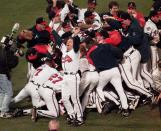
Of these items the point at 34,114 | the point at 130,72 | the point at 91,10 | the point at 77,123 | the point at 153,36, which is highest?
the point at 91,10

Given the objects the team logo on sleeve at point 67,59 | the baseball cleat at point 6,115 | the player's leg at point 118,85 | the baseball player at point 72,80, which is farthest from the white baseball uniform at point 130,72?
the baseball cleat at point 6,115

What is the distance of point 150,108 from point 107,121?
1078mm

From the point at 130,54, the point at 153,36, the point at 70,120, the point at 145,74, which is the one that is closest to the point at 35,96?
the point at 70,120

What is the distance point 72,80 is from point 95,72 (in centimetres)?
74

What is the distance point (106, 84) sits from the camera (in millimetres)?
11336

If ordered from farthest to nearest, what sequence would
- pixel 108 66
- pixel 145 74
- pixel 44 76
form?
pixel 145 74
pixel 44 76
pixel 108 66

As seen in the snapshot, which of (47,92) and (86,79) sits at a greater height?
(86,79)

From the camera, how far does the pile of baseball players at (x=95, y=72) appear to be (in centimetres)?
1077

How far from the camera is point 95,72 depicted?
11195mm

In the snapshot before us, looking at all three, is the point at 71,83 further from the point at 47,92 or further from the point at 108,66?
the point at 108,66

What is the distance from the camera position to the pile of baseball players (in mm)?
10766

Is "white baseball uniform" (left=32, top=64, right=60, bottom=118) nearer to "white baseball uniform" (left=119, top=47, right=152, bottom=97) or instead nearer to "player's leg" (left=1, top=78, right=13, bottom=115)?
"player's leg" (left=1, top=78, right=13, bottom=115)

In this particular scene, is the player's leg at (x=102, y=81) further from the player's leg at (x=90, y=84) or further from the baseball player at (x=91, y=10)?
the baseball player at (x=91, y=10)

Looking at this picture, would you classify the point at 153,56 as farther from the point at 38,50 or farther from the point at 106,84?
the point at 38,50
